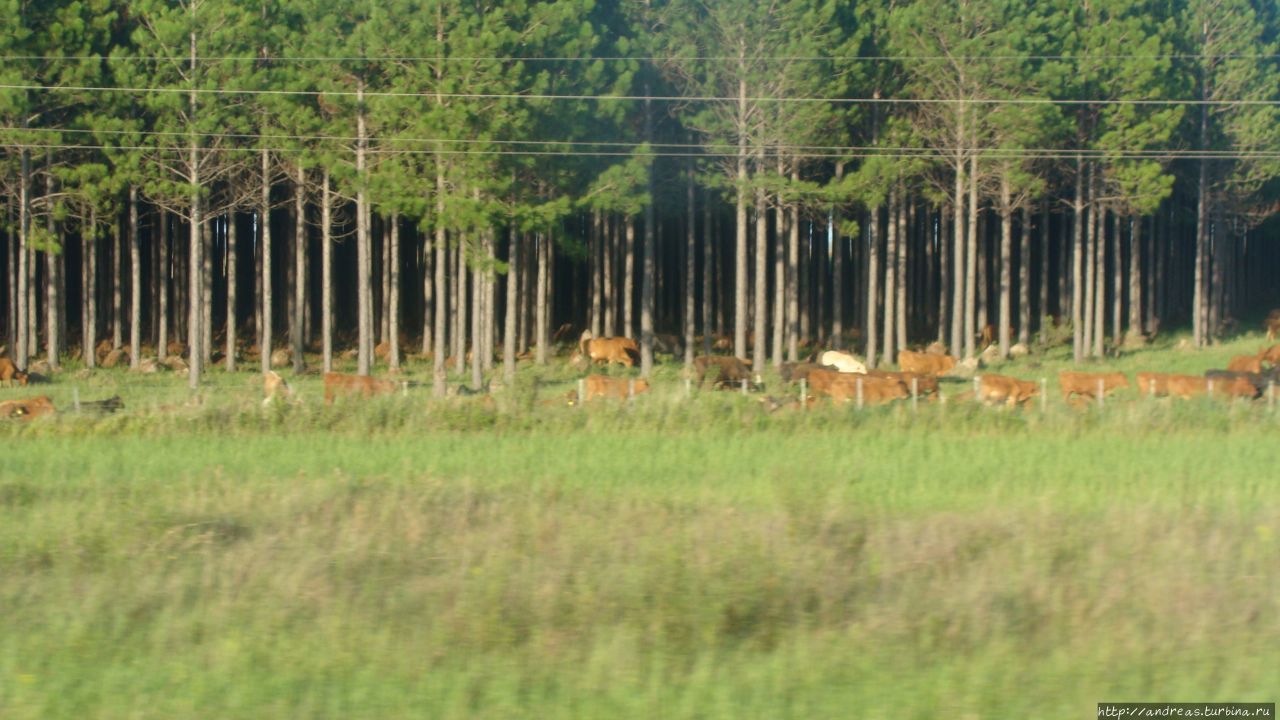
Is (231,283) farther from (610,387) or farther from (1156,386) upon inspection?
(1156,386)

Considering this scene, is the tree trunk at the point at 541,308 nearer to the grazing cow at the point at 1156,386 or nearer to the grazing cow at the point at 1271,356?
the grazing cow at the point at 1156,386

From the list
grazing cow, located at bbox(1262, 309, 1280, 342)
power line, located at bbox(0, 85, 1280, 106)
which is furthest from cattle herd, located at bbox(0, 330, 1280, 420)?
grazing cow, located at bbox(1262, 309, 1280, 342)

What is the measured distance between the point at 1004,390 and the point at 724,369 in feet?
23.3

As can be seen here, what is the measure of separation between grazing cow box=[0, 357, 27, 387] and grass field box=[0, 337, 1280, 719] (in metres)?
17.5

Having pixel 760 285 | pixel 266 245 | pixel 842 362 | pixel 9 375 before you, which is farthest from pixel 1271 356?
pixel 9 375

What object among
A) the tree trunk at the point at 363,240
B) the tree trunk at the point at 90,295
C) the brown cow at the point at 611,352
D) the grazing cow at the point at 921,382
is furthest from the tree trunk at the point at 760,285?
the tree trunk at the point at 90,295

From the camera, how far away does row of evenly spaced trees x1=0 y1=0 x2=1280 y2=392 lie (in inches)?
1208

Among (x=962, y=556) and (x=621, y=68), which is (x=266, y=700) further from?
(x=621, y=68)

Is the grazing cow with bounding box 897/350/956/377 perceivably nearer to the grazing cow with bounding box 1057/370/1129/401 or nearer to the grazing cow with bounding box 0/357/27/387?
the grazing cow with bounding box 1057/370/1129/401

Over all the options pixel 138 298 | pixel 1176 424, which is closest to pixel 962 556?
pixel 1176 424

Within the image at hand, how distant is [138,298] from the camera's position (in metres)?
35.6

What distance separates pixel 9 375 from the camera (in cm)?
3000

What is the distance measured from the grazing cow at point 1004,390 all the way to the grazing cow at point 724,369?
234 inches

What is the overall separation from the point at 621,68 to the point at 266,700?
2792 centimetres
